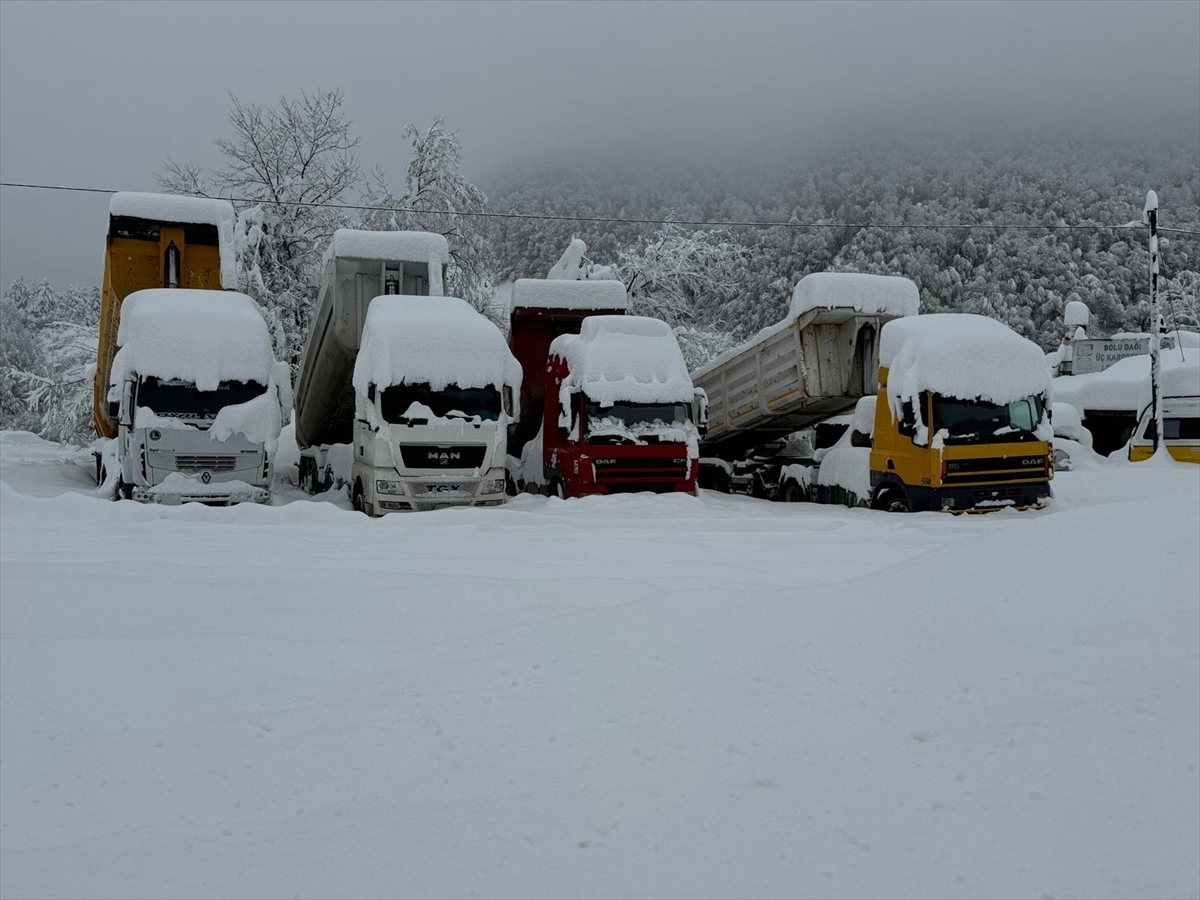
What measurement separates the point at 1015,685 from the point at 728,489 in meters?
15.9

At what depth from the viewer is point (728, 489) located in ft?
63.2

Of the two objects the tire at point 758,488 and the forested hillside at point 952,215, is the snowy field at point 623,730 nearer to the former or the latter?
the tire at point 758,488

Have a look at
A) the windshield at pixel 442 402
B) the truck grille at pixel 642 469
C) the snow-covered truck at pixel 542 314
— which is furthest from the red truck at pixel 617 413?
the windshield at pixel 442 402

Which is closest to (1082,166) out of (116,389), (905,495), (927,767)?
(905,495)

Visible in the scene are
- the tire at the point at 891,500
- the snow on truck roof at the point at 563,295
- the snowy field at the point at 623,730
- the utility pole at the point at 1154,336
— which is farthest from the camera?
the utility pole at the point at 1154,336

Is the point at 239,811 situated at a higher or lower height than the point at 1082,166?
lower

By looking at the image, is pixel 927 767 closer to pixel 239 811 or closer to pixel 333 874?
pixel 333 874

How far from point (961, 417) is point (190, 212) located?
12606mm

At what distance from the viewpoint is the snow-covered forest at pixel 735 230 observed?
30.3 meters

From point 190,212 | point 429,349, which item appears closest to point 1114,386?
point 429,349

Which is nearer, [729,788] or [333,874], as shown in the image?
[333,874]

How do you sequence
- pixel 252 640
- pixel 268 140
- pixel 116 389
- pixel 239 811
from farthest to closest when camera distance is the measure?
pixel 268 140, pixel 116 389, pixel 252 640, pixel 239 811

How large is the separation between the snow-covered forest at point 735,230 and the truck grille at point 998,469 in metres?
15.9

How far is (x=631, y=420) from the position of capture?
46.5ft
